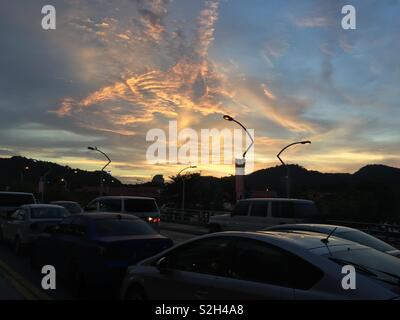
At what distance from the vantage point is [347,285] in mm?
4469

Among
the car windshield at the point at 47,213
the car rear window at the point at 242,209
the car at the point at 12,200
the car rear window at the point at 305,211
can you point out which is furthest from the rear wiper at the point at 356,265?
the car at the point at 12,200

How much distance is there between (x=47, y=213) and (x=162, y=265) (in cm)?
960

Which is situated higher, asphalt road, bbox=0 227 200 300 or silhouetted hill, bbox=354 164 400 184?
silhouetted hill, bbox=354 164 400 184

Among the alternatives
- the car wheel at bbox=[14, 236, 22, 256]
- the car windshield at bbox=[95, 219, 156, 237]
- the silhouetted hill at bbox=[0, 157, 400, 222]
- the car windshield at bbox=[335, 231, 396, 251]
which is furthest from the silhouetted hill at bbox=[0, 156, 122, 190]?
the car windshield at bbox=[335, 231, 396, 251]

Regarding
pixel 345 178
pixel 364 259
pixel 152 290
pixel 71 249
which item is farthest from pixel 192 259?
pixel 345 178

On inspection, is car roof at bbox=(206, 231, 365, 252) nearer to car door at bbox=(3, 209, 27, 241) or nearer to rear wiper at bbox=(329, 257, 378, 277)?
rear wiper at bbox=(329, 257, 378, 277)

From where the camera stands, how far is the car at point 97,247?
8422mm

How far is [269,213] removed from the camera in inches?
653

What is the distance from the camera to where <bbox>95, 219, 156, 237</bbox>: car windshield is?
926 centimetres

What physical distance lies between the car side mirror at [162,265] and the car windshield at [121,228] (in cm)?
295

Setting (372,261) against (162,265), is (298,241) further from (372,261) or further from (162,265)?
(162,265)

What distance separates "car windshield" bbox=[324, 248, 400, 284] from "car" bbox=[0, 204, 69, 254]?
10017mm

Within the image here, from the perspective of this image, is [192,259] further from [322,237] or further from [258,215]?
[258,215]
